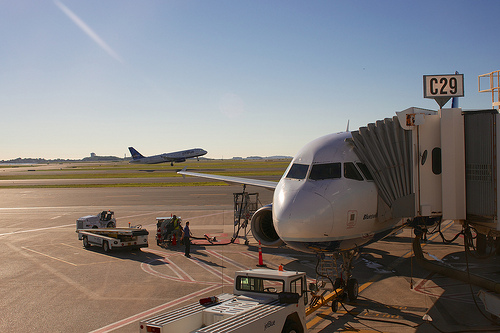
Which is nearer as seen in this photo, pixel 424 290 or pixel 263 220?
pixel 424 290

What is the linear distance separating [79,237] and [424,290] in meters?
20.6

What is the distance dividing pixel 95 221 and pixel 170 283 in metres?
14.1

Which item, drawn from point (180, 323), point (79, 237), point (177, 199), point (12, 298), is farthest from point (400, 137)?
point (177, 199)

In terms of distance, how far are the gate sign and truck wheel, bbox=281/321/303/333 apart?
25.6 feet

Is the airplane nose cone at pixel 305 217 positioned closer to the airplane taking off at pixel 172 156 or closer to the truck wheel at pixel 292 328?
the truck wheel at pixel 292 328

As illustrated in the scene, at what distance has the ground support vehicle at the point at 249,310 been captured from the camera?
8062mm

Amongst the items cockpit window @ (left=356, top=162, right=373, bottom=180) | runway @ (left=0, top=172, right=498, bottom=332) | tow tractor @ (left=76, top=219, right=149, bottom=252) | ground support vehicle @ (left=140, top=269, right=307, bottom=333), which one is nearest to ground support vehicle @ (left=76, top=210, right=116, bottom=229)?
runway @ (left=0, top=172, right=498, bottom=332)

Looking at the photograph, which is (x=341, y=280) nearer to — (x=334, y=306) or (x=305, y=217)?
(x=334, y=306)

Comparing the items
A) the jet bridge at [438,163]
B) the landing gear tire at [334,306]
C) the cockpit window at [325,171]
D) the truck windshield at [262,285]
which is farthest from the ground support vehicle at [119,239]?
the jet bridge at [438,163]

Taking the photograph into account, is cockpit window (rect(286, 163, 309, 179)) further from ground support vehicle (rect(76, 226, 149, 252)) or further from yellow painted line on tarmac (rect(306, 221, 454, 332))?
ground support vehicle (rect(76, 226, 149, 252))

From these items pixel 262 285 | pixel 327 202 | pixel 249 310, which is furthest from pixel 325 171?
pixel 249 310

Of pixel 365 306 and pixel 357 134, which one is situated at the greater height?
pixel 357 134

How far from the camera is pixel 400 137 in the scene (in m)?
11.9

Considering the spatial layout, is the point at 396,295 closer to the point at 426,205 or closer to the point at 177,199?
the point at 426,205
